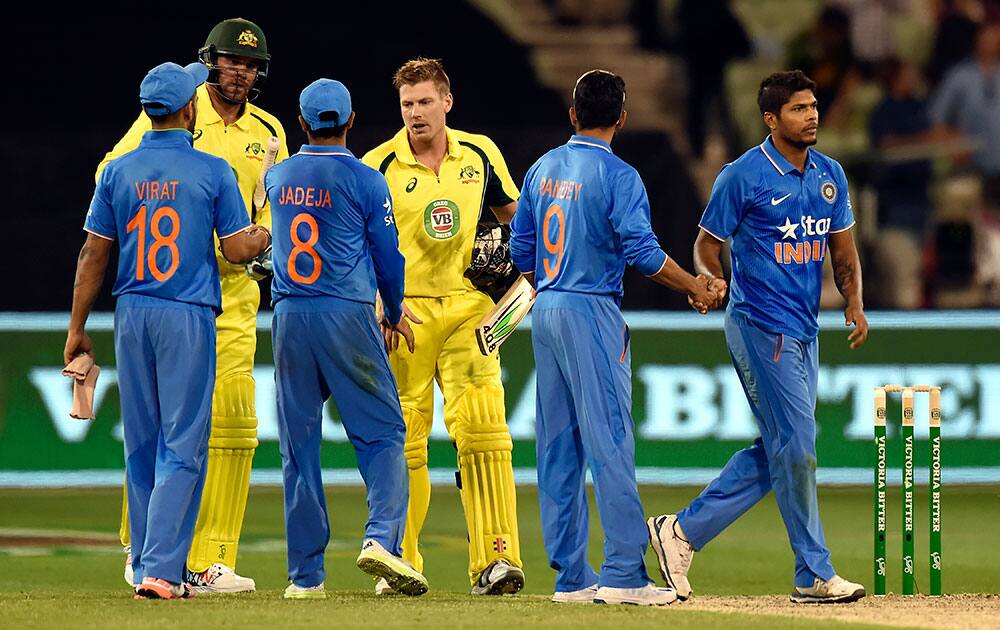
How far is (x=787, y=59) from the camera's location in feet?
45.2

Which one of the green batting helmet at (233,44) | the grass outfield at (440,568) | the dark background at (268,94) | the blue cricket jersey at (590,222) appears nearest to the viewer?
the grass outfield at (440,568)

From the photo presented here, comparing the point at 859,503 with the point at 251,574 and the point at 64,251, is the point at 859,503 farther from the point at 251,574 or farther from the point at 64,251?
the point at 64,251

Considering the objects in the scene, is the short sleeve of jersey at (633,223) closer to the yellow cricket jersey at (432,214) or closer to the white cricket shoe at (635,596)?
the yellow cricket jersey at (432,214)

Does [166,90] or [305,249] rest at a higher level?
[166,90]

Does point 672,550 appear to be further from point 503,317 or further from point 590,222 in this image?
point 590,222

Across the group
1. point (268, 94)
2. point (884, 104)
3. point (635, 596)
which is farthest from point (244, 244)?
point (884, 104)

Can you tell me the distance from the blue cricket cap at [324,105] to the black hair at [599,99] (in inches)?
35.4

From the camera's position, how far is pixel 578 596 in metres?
6.87

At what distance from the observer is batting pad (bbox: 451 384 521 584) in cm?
745

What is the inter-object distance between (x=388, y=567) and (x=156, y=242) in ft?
4.88

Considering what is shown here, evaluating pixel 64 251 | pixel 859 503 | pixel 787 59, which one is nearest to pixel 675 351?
pixel 859 503

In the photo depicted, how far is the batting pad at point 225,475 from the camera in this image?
7559 mm

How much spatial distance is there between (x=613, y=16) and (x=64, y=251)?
4.44 metres

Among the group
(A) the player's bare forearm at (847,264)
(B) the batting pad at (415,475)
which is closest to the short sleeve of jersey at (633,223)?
(A) the player's bare forearm at (847,264)
